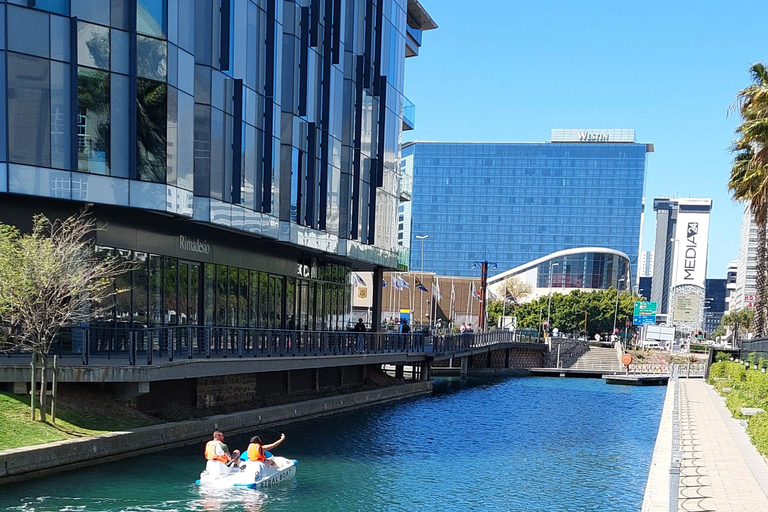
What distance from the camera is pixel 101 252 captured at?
26.6 m

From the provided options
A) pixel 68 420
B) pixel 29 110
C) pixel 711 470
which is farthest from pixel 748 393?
pixel 29 110

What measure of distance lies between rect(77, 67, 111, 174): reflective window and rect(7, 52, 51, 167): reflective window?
927 millimetres

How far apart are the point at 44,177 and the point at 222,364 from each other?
302 inches

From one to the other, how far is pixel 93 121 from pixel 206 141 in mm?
5302

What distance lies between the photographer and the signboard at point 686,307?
540ft

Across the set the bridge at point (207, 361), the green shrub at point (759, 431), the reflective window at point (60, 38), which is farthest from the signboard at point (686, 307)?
the reflective window at point (60, 38)

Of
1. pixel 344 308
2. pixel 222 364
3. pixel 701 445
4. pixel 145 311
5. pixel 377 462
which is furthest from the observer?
pixel 344 308

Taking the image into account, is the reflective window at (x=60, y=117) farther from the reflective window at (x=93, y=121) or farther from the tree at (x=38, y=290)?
the tree at (x=38, y=290)

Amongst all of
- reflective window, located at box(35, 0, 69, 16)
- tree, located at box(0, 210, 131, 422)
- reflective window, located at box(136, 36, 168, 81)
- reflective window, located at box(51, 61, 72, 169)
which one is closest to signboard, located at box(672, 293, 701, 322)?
reflective window, located at box(136, 36, 168, 81)

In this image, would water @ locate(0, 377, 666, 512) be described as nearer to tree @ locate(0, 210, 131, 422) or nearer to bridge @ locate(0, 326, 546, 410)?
bridge @ locate(0, 326, 546, 410)

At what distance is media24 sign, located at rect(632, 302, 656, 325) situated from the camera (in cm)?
10150

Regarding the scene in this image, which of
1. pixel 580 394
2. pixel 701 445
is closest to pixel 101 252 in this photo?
pixel 701 445

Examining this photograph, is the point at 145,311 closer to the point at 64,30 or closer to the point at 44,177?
the point at 44,177

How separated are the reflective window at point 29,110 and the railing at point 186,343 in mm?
5512
